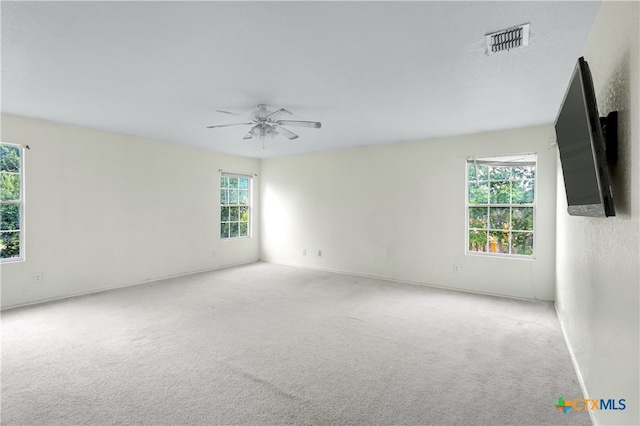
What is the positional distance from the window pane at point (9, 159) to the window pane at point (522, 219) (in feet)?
21.4

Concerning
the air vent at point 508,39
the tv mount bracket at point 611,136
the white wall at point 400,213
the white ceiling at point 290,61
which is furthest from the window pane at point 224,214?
the tv mount bracket at point 611,136

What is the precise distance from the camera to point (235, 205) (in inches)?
270

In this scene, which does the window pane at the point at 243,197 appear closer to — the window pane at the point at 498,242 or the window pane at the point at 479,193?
the window pane at the point at 479,193

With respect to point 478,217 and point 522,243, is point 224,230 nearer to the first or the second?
point 478,217

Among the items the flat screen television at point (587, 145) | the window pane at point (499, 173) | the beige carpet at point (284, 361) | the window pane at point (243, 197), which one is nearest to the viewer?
the flat screen television at point (587, 145)

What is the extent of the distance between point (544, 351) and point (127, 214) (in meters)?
5.49

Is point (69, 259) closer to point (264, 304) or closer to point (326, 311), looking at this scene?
point (264, 304)

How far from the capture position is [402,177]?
5430 millimetres

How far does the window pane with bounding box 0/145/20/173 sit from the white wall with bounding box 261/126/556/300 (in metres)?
4.07

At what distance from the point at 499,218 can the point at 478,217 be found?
0.27m

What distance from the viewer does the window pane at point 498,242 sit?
467cm

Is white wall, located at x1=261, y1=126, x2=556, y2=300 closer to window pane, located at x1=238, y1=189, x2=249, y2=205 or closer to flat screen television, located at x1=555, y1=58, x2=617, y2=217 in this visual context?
window pane, located at x1=238, y1=189, x2=249, y2=205

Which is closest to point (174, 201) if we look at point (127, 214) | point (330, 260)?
point (127, 214)

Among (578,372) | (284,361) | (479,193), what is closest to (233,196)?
(479,193)
